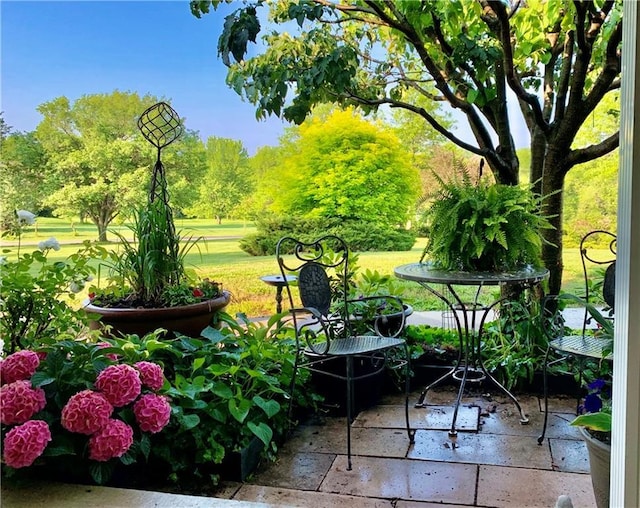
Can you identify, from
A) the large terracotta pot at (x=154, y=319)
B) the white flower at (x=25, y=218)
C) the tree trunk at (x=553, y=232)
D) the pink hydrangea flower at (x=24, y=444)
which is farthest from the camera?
the tree trunk at (x=553, y=232)

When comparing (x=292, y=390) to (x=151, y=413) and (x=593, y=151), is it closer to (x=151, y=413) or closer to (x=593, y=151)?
(x=151, y=413)

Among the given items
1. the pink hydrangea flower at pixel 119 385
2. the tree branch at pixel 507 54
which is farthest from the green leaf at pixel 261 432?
the tree branch at pixel 507 54

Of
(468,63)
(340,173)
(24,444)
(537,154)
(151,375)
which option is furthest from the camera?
(340,173)

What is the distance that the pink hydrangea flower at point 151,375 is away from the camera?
168cm

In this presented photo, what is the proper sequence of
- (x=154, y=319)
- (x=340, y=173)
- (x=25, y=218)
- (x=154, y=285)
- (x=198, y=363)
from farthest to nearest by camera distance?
(x=340, y=173) → (x=154, y=285) → (x=154, y=319) → (x=25, y=218) → (x=198, y=363)

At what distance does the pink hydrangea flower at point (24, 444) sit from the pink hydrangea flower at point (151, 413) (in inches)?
10.5

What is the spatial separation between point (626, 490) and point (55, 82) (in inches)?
133

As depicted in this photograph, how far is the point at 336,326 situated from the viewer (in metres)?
2.62

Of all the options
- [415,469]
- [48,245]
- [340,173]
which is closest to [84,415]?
[48,245]

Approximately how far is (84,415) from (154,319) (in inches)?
31.0

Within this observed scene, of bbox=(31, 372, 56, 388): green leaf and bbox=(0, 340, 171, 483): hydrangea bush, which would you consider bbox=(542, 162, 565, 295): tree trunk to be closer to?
bbox=(0, 340, 171, 483): hydrangea bush

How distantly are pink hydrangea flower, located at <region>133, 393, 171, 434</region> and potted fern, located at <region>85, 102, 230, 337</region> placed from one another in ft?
2.22

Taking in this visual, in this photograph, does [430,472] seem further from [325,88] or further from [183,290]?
→ [325,88]

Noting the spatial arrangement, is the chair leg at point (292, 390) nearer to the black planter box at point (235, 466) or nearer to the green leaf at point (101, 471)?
the black planter box at point (235, 466)
